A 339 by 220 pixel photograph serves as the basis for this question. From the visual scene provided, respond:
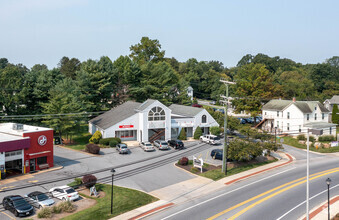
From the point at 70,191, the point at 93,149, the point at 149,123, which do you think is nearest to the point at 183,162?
the point at 93,149

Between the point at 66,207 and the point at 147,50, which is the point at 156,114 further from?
the point at 147,50

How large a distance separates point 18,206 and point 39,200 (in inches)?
78.1

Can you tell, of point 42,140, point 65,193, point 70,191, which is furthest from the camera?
point 42,140

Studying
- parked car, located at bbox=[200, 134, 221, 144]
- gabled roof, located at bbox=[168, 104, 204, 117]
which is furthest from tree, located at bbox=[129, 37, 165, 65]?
parked car, located at bbox=[200, 134, 221, 144]

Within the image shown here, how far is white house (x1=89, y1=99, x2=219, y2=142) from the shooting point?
51812 mm

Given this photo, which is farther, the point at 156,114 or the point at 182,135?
the point at 182,135

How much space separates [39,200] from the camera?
25516mm

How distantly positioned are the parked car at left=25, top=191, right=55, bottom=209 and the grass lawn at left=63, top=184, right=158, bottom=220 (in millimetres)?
3132

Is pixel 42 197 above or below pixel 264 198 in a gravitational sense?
above

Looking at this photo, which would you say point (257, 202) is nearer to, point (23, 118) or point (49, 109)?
point (49, 109)

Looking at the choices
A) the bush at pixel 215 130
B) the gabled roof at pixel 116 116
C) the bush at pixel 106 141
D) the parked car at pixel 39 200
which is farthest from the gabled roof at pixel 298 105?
the parked car at pixel 39 200

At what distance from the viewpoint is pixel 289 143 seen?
5553cm

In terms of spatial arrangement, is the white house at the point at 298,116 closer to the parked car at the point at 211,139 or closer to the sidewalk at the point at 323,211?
the parked car at the point at 211,139

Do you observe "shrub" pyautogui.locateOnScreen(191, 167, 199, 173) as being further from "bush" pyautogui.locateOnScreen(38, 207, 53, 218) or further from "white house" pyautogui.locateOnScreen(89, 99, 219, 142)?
"bush" pyautogui.locateOnScreen(38, 207, 53, 218)
